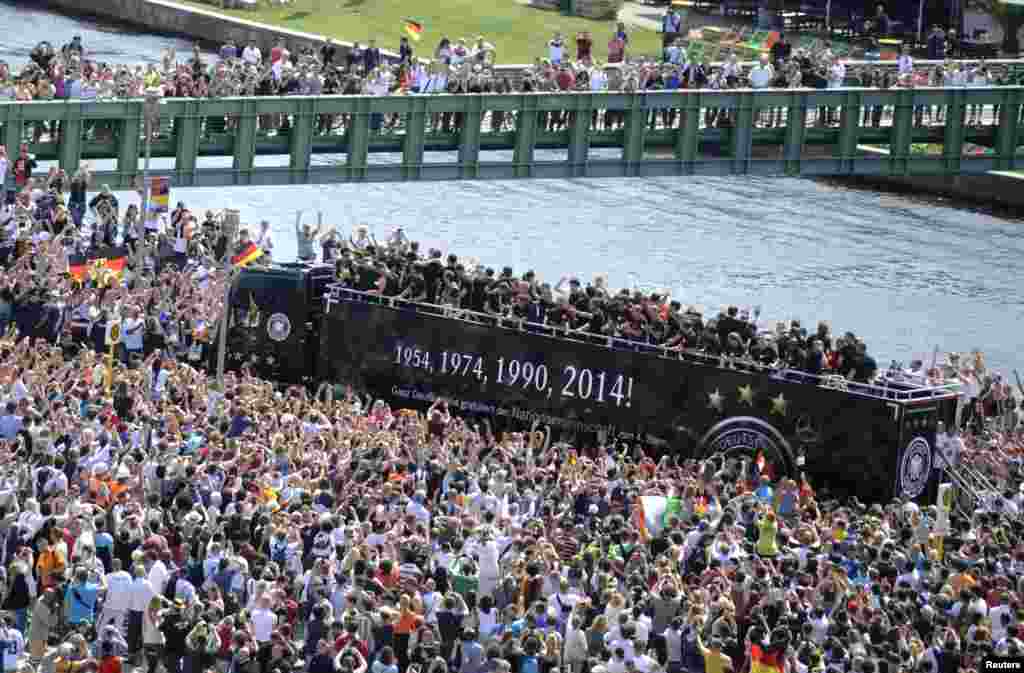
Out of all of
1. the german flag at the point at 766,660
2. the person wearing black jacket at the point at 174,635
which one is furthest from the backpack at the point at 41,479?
the german flag at the point at 766,660

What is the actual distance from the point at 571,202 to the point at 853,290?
49.5 feet

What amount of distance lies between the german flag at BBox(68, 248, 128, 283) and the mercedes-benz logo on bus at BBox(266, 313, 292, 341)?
3.59 meters

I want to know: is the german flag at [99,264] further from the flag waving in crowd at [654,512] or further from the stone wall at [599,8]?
the stone wall at [599,8]

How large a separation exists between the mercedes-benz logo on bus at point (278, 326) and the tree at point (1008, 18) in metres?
50.3

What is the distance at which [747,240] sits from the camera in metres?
82.7

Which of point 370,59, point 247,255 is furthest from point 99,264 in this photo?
point 370,59

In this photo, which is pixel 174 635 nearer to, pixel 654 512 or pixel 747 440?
pixel 654 512

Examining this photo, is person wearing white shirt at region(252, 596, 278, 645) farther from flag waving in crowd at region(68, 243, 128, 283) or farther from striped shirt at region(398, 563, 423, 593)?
flag waving in crowd at region(68, 243, 128, 283)

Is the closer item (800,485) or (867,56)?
(800,485)

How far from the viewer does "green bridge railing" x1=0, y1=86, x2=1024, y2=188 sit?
60.1 m

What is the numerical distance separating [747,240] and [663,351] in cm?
3909

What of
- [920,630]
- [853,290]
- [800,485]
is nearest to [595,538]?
[920,630]

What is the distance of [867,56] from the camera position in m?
85.8

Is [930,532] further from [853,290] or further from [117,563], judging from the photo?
[853,290]
